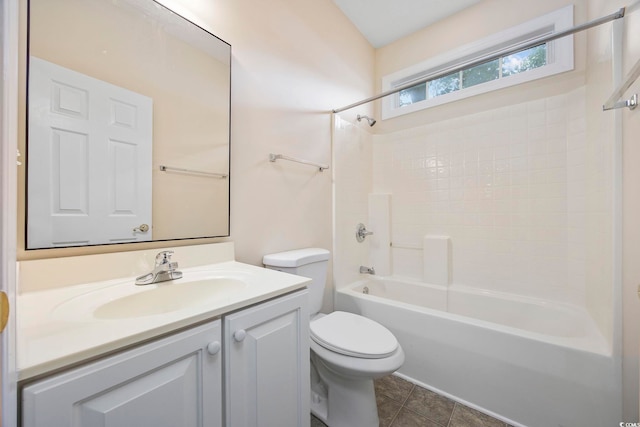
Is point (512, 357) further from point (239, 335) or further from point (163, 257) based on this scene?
point (163, 257)

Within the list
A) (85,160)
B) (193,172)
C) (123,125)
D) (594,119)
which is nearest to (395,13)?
(594,119)

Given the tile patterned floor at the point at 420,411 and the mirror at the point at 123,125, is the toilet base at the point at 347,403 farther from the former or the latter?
the mirror at the point at 123,125

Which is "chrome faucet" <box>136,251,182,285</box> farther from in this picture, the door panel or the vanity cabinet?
the vanity cabinet

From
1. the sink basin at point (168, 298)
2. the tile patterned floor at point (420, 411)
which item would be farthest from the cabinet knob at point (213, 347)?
the tile patterned floor at point (420, 411)

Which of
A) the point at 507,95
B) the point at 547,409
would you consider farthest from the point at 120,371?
the point at 507,95

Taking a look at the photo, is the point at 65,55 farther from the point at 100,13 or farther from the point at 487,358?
the point at 487,358

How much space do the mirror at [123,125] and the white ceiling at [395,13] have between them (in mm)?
1362

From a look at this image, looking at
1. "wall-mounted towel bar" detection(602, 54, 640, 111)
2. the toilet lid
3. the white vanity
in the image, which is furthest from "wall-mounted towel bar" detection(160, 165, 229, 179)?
"wall-mounted towel bar" detection(602, 54, 640, 111)

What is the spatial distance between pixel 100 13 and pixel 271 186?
0.98 metres

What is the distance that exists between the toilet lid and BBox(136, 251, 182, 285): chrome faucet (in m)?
0.73

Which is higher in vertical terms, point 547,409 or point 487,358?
point 487,358

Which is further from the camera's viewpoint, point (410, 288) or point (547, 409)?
point (410, 288)

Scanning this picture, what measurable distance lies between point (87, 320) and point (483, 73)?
277cm

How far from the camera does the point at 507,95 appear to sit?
191 cm
